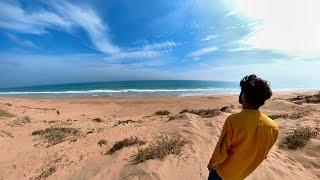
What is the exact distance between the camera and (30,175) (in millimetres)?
7684

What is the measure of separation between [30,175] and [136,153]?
8.37 ft

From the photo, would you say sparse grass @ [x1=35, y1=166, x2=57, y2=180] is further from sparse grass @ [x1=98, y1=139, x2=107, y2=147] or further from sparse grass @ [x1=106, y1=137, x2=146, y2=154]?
sparse grass @ [x1=98, y1=139, x2=107, y2=147]

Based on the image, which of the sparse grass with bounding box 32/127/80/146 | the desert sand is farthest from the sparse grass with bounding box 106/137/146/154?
the sparse grass with bounding box 32/127/80/146

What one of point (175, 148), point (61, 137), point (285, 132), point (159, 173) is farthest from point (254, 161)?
point (61, 137)

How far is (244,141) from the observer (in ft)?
11.2

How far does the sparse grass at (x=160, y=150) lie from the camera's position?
23.7ft

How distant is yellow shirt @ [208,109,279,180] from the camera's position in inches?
133

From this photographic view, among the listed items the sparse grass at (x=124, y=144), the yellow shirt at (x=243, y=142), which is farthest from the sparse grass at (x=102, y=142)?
the yellow shirt at (x=243, y=142)

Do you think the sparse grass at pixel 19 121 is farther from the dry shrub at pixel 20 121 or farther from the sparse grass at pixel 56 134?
the sparse grass at pixel 56 134

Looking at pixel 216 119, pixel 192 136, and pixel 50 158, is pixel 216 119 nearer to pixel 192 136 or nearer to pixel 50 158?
pixel 192 136

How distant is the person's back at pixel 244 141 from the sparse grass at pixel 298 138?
5376 mm

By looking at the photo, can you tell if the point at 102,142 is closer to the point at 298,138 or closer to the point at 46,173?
the point at 46,173

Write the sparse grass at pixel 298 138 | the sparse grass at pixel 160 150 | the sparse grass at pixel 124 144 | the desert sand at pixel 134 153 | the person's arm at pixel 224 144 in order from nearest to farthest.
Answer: the person's arm at pixel 224 144 < the desert sand at pixel 134 153 < the sparse grass at pixel 160 150 < the sparse grass at pixel 124 144 < the sparse grass at pixel 298 138

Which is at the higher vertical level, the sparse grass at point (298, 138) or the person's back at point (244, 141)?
the person's back at point (244, 141)
